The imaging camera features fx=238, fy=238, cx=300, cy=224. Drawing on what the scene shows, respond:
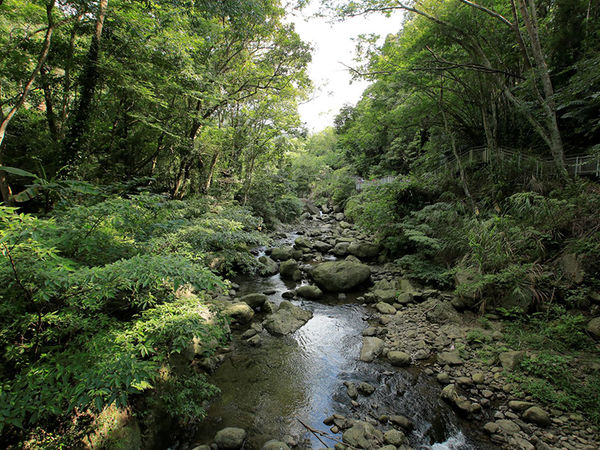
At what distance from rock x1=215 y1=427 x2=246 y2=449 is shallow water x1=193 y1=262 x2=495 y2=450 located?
139 mm

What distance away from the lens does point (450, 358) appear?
4.50m

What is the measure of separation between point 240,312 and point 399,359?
376cm

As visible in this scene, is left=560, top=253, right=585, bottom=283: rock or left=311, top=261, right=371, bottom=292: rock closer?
left=560, top=253, right=585, bottom=283: rock

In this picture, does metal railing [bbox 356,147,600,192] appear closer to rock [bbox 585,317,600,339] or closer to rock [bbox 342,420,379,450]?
rock [bbox 585,317,600,339]

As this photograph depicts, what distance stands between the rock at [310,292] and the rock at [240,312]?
1979 mm

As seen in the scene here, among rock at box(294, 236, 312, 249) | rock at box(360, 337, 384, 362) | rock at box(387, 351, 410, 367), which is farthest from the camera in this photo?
rock at box(294, 236, 312, 249)

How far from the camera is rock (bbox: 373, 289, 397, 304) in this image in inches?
272

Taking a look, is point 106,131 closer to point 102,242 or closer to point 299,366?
point 102,242

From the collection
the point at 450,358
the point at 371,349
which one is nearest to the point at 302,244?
the point at 371,349

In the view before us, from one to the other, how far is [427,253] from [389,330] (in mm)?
3425

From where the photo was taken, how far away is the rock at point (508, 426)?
3.16 meters

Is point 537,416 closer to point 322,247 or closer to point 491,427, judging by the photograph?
point 491,427

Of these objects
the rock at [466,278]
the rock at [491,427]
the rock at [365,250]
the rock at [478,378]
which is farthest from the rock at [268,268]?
the rock at [491,427]

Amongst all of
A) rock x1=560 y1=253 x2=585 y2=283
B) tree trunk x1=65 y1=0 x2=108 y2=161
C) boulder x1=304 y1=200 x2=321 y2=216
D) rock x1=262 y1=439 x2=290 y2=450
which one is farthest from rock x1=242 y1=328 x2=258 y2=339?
boulder x1=304 y1=200 x2=321 y2=216
